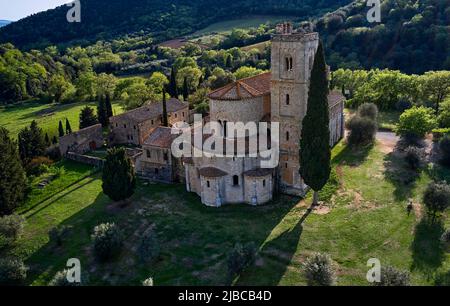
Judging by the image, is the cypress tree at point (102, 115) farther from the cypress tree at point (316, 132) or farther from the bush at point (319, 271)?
the bush at point (319, 271)

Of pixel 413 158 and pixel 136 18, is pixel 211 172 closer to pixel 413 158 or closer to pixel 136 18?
pixel 413 158

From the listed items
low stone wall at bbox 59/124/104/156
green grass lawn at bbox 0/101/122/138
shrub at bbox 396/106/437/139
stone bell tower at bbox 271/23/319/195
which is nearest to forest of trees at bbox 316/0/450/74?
shrub at bbox 396/106/437/139

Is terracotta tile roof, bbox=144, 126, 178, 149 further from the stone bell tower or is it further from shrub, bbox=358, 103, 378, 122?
shrub, bbox=358, 103, 378, 122

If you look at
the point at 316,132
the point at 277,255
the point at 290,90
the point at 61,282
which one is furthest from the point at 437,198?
the point at 61,282

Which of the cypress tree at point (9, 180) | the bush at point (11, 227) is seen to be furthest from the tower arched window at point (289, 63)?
the cypress tree at point (9, 180)

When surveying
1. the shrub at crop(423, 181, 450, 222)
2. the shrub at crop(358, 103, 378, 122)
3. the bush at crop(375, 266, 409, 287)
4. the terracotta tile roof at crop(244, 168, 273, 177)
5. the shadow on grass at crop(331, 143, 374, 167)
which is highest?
the shrub at crop(358, 103, 378, 122)

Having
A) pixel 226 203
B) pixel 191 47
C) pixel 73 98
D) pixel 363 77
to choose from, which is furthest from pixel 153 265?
pixel 191 47
